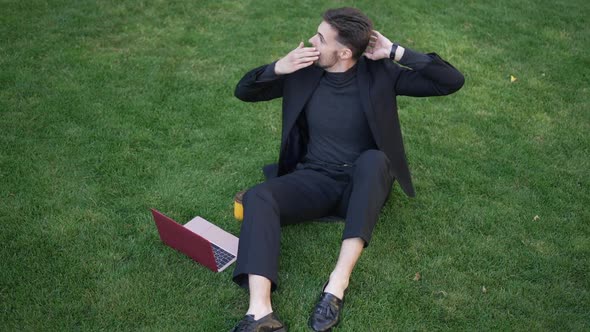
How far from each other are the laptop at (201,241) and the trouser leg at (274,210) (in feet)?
0.96

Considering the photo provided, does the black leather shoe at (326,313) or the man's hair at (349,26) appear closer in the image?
the black leather shoe at (326,313)

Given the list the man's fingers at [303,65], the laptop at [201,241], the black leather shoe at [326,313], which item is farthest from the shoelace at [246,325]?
the man's fingers at [303,65]

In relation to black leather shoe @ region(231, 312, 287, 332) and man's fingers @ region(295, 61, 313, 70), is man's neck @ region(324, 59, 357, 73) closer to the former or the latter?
man's fingers @ region(295, 61, 313, 70)

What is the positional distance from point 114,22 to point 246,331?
Result: 5.30m

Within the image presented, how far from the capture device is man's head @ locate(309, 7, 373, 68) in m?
3.95

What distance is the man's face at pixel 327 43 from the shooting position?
397cm

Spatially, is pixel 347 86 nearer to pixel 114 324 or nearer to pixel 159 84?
pixel 114 324

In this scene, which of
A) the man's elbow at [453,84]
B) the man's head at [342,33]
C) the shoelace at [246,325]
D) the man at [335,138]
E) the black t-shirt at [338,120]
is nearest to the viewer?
the shoelace at [246,325]

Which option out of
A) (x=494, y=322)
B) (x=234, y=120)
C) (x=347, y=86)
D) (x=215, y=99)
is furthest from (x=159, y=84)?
(x=494, y=322)

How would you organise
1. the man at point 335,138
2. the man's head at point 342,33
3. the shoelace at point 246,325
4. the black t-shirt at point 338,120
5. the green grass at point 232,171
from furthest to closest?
the black t-shirt at point 338,120 < the man's head at point 342,33 < the green grass at point 232,171 < the man at point 335,138 < the shoelace at point 246,325

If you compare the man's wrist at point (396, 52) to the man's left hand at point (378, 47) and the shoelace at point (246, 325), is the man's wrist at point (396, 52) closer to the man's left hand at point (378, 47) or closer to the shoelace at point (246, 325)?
the man's left hand at point (378, 47)

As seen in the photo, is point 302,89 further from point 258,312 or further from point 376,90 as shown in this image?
point 258,312

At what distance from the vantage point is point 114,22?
752 cm

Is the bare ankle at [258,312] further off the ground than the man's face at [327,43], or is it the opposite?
the man's face at [327,43]
